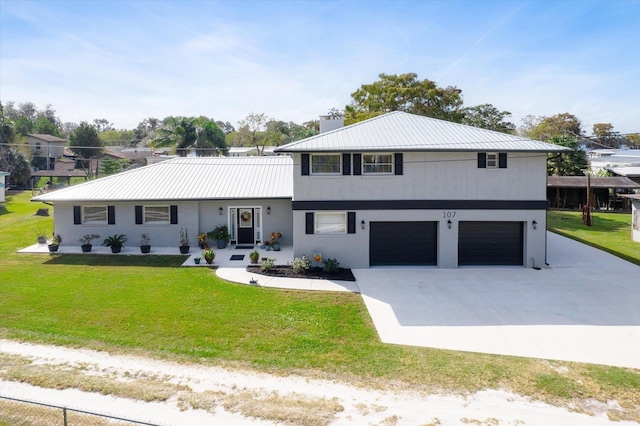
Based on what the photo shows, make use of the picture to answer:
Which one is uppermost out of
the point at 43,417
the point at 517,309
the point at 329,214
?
the point at 329,214

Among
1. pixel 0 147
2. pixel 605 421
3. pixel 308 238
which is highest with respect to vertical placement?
pixel 0 147

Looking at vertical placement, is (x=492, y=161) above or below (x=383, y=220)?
above

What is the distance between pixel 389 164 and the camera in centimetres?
1653

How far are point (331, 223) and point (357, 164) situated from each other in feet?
8.55

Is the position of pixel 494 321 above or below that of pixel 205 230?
below

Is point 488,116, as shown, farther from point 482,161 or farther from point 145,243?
point 145,243

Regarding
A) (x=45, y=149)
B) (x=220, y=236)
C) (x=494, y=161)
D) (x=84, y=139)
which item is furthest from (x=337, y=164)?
(x=45, y=149)

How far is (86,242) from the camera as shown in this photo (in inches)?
755

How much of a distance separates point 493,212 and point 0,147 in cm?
5312

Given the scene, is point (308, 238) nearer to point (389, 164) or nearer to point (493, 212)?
point (389, 164)

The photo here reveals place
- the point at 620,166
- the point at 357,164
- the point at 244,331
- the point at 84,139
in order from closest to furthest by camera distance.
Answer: the point at 244,331 → the point at 357,164 → the point at 620,166 → the point at 84,139

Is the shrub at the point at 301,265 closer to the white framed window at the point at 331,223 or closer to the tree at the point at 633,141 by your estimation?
the white framed window at the point at 331,223

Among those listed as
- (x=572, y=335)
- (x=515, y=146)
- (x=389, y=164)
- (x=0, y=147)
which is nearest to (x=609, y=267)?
(x=515, y=146)

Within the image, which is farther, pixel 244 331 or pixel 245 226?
pixel 245 226
